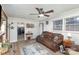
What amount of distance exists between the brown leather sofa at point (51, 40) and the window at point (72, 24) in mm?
209

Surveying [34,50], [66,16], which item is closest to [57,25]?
[66,16]

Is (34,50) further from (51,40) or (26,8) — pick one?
(26,8)

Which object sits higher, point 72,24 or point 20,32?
point 72,24

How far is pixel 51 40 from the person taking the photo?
1814mm

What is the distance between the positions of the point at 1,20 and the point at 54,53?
3.69 ft

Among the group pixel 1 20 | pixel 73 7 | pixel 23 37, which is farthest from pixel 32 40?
pixel 73 7

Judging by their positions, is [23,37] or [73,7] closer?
[73,7]

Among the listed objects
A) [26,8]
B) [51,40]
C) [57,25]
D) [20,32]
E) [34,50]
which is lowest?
[34,50]

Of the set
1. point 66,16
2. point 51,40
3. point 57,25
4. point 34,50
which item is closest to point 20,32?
point 34,50

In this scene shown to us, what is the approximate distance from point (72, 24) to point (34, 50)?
2.77ft

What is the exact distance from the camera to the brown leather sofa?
5.77 feet

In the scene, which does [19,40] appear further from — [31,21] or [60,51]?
[60,51]

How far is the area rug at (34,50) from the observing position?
181 centimetres

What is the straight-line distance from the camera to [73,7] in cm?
172
